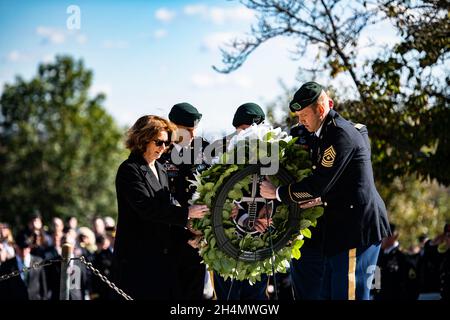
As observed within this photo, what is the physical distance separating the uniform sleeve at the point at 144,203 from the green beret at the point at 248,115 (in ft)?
4.38

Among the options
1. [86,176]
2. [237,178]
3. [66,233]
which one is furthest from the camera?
[86,176]

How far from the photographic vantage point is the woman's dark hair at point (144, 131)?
6.40m

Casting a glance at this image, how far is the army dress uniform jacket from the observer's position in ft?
19.6

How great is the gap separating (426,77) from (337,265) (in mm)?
4255

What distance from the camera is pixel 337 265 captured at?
6.22 metres

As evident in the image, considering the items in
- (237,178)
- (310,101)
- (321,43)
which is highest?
(321,43)

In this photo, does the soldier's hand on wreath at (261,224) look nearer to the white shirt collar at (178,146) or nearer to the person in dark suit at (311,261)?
the person in dark suit at (311,261)

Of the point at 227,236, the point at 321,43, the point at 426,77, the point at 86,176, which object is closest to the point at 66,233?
the point at 321,43

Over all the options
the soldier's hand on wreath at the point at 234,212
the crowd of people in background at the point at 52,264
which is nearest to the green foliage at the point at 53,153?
the crowd of people in background at the point at 52,264

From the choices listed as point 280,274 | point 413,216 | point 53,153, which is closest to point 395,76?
point 280,274

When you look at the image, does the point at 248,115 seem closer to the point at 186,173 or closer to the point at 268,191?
the point at 186,173

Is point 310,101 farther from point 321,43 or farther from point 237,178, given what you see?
point 321,43

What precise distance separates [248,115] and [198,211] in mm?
1432

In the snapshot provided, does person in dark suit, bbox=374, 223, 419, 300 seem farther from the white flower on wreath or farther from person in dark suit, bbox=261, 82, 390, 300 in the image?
the white flower on wreath
